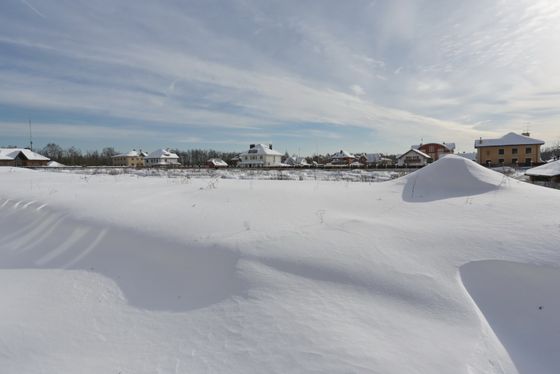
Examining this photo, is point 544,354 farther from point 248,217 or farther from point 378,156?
point 378,156

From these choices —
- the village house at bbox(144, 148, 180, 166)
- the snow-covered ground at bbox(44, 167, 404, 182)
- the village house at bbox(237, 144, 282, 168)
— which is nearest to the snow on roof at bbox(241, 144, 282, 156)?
the village house at bbox(237, 144, 282, 168)

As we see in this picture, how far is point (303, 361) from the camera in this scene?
2504 millimetres

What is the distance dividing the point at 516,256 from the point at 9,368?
18.7 ft

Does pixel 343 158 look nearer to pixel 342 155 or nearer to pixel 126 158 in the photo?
pixel 342 155

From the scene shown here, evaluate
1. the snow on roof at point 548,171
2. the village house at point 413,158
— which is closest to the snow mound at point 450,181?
the snow on roof at point 548,171

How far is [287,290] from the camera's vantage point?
3432mm

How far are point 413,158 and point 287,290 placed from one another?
65.7 meters

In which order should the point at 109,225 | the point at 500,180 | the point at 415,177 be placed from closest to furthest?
1. the point at 109,225
2. the point at 500,180
3. the point at 415,177

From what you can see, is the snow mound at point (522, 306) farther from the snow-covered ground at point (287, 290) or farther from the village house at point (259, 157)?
the village house at point (259, 157)

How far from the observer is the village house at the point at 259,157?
7706cm

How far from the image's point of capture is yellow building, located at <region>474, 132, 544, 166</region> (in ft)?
161

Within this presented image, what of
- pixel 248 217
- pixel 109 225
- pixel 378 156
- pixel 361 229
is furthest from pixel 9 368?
pixel 378 156

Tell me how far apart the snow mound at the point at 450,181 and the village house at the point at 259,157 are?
67921 mm

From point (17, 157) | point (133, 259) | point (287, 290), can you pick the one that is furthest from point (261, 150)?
Answer: point (287, 290)
